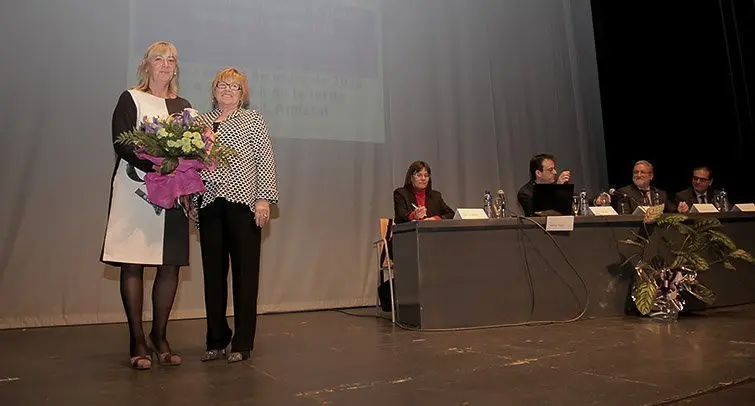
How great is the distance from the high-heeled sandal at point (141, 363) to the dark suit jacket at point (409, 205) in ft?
6.68

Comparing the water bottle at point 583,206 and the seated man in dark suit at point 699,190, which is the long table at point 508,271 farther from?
the seated man in dark suit at point 699,190

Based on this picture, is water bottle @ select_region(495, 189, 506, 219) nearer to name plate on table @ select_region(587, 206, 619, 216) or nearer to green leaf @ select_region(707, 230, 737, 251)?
name plate on table @ select_region(587, 206, 619, 216)

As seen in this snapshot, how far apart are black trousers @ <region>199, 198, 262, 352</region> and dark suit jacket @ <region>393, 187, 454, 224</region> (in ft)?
5.58

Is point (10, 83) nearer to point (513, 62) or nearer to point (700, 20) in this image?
point (513, 62)

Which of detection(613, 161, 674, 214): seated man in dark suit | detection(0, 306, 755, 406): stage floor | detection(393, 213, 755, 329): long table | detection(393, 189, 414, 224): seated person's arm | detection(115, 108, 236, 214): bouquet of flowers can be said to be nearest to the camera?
detection(0, 306, 755, 406): stage floor

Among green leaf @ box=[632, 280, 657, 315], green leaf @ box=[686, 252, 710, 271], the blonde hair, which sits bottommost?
green leaf @ box=[632, 280, 657, 315]

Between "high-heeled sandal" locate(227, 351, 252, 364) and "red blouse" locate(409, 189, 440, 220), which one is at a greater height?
"red blouse" locate(409, 189, 440, 220)

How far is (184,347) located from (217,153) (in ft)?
3.90

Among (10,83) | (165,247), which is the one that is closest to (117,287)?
(10,83)

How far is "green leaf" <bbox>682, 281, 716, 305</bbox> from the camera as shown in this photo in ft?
10.7

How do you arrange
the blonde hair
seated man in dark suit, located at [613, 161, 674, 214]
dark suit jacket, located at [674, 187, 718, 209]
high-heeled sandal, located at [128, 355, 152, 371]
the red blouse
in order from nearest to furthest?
1. high-heeled sandal, located at [128, 355, 152, 371]
2. the blonde hair
3. the red blouse
4. seated man in dark suit, located at [613, 161, 674, 214]
5. dark suit jacket, located at [674, 187, 718, 209]

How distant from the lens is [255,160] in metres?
2.29

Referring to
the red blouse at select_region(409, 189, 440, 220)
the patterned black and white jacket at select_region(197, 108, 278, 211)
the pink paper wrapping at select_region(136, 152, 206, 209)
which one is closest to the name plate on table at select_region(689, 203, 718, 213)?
the red blouse at select_region(409, 189, 440, 220)

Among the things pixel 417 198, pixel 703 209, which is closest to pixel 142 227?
pixel 417 198
